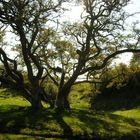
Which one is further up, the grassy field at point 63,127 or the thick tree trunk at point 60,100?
the thick tree trunk at point 60,100

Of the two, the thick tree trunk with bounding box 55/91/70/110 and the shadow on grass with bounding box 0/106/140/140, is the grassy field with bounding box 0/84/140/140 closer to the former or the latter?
the shadow on grass with bounding box 0/106/140/140

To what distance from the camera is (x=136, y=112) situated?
62.3 metres

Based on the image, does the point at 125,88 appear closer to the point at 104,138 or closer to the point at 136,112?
the point at 136,112

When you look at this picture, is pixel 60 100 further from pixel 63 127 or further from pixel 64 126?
pixel 63 127

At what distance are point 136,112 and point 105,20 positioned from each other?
27728 mm

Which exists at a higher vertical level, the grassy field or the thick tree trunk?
the thick tree trunk

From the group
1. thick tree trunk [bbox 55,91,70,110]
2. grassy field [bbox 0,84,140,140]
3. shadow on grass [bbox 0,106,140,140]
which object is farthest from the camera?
thick tree trunk [bbox 55,91,70,110]

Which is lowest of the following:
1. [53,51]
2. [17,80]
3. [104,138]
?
[104,138]

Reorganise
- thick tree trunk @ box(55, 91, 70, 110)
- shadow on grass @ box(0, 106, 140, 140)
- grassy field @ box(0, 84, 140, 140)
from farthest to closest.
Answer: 1. thick tree trunk @ box(55, 91, 70, 110)
2. shadow on grass @ box(0, 106, 140, 140)
3. grassy field @ box(0, 84, 140, 140)

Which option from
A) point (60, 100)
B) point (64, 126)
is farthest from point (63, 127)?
point (60, 100)

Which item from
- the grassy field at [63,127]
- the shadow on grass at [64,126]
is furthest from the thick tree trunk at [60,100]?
the shadow on grass at [64,126]

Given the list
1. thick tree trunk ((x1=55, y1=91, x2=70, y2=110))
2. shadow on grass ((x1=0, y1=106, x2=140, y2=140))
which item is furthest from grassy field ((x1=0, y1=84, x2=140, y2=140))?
thick tree trunk ((x1=55, y1=91, x2=70, y2=110))

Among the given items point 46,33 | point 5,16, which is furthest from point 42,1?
point 46,33

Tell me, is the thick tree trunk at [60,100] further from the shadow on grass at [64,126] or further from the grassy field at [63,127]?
→ the shadow on grass at [64,126]
